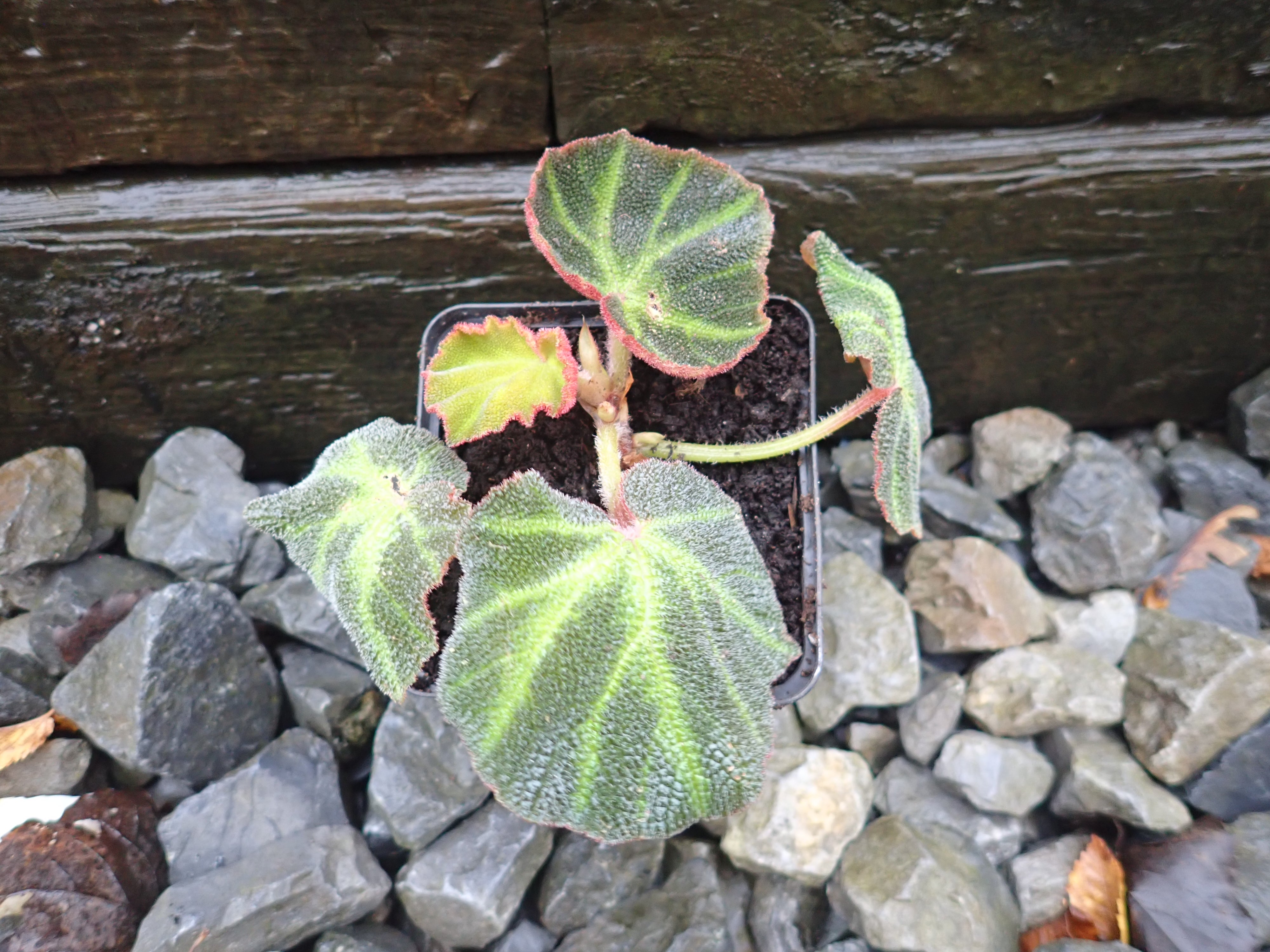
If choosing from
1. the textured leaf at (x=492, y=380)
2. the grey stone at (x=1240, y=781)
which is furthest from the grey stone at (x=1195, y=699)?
the textured leaf at (x=492, y=380)

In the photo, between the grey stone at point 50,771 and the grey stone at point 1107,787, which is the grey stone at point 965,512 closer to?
the grey stone at point 1107,787

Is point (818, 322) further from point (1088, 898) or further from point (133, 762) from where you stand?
point (133, 762)

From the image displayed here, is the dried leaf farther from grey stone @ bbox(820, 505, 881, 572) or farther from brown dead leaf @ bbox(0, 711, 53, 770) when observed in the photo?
brown dead leaf @ bbox(0, 711, 53, 770)

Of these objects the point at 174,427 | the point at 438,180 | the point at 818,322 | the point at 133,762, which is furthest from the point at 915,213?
the point at 133,762

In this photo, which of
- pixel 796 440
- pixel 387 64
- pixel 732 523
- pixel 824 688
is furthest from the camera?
pixel 824 688

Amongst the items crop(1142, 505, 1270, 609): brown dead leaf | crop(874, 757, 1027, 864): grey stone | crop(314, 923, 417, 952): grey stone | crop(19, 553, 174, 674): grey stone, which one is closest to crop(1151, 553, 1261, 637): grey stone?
crop(1142, 505, 1270, 609): brown dead leaf

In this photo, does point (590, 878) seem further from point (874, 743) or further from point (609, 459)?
point (609, 459)
